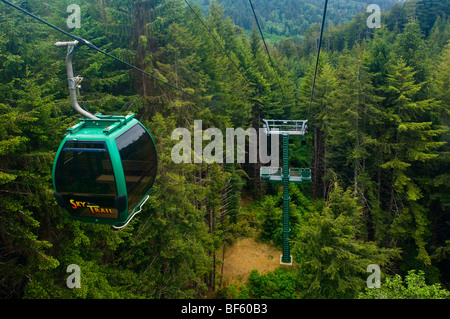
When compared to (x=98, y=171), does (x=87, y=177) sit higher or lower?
Answer: lower

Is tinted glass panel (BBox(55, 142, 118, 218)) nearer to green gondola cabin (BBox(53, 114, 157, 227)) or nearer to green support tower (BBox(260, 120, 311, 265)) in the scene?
green gondola cabin (BBox(53, 114, 157, 227))

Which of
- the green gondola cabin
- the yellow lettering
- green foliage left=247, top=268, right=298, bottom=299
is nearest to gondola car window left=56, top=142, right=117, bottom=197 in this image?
the green gondola cabin

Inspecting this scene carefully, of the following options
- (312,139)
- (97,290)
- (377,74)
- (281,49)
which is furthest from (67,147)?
(281,49)

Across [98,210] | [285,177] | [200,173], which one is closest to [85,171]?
[98,210]

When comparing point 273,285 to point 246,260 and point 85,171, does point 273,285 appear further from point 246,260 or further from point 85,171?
point 85,171
